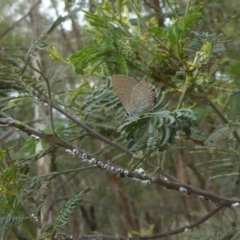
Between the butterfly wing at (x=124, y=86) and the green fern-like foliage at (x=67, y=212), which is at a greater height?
the butterfly wing at (x=124, y=86)

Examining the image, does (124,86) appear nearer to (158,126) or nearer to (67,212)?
(158,126)

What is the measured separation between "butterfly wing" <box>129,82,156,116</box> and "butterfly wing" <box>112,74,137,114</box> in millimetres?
15

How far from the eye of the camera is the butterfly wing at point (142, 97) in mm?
786

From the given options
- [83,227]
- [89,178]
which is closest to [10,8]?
[89,178]

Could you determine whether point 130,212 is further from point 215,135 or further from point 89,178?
point 215,135

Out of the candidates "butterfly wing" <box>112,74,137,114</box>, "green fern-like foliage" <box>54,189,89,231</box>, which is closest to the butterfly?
"butterfly wing" <box>112,74,137,114</box>

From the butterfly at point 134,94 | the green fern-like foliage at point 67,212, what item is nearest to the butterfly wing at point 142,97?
the butterfly at point 134,94

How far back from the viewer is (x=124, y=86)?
818 mm

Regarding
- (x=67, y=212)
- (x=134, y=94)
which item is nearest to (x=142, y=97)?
(x=134, y=94)

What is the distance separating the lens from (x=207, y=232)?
1.38m

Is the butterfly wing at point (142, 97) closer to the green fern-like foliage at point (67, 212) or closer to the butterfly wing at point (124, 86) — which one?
the butterfly wing at point (124, 86)

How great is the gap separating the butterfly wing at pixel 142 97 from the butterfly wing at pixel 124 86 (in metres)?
0.01

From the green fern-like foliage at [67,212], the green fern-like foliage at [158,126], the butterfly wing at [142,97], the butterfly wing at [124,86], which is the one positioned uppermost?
the butterfly wing at [124,86]

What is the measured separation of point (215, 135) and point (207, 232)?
1.49ft
